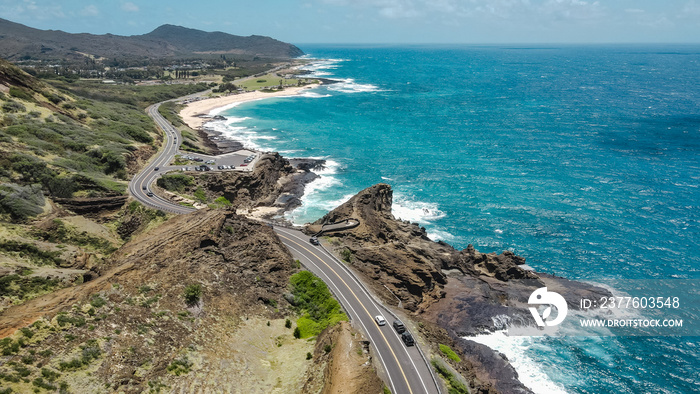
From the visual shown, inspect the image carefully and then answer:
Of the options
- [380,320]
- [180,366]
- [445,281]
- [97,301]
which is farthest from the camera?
[445,281]

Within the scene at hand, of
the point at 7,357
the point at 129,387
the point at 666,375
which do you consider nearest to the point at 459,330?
the point at 666,375

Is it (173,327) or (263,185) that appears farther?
(263,185)

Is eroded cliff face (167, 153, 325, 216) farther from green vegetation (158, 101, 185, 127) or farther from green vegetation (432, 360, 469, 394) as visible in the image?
green vegetation (158, 101, 185, 127)

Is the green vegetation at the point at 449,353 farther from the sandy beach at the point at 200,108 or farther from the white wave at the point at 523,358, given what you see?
the sandy beach at the point at 200,108

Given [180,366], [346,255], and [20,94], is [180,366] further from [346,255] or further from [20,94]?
[20,94]

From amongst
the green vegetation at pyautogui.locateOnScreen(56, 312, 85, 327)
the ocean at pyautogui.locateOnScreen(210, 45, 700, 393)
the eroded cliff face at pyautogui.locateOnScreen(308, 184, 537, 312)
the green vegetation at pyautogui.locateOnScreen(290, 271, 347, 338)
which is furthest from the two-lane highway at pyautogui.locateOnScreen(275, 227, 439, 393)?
the green vegetation at pyautogui.locateOnScreen(56, 312, 85, 327)

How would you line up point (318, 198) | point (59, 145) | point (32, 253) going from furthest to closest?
point (318, 198) < point (59, 145) < point (32, 253)

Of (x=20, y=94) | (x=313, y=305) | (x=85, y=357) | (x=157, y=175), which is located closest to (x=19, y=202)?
(x=157, y=175)
